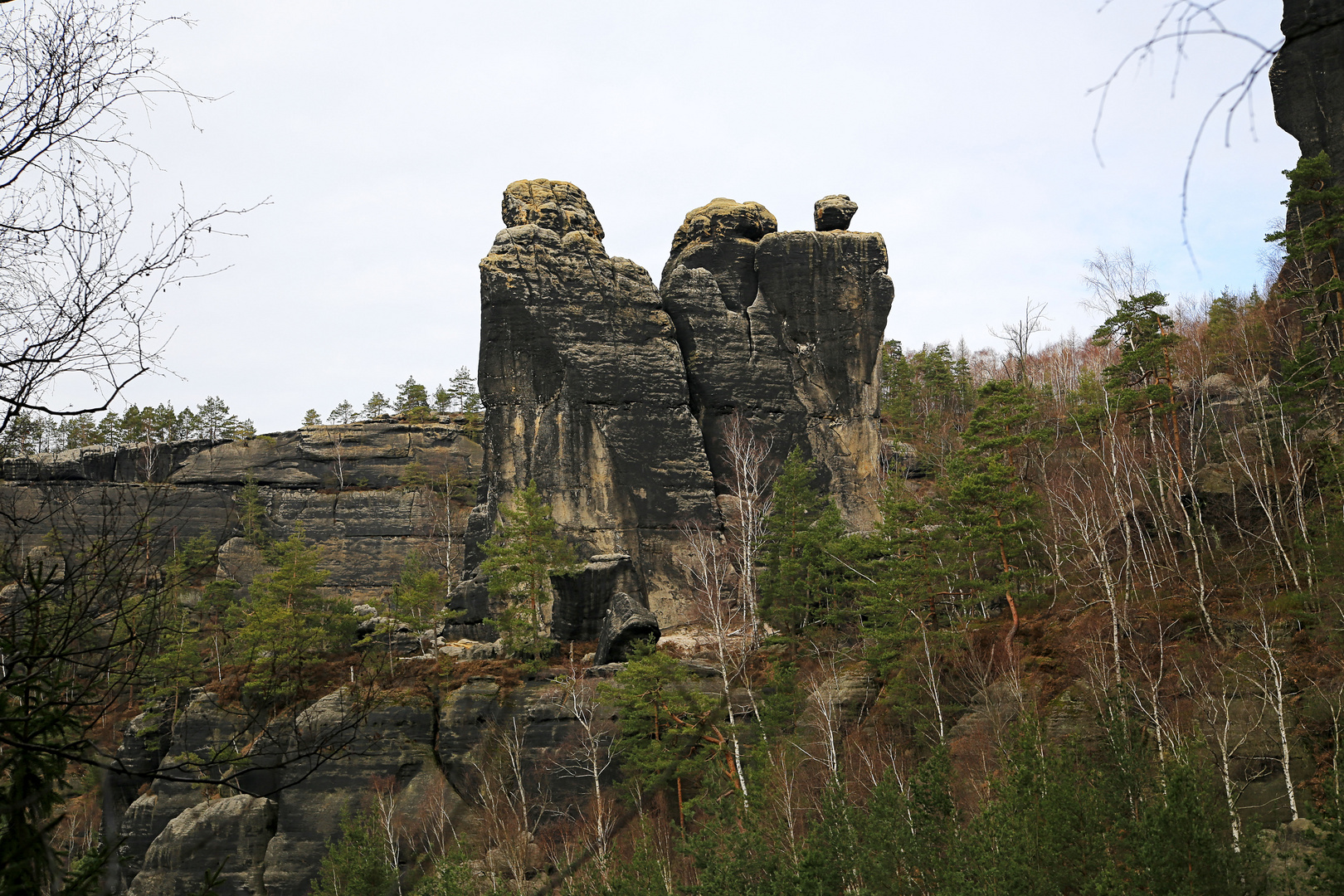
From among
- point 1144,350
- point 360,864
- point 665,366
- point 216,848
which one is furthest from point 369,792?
point 1144,350

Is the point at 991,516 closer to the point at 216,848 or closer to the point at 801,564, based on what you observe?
the point at 801,564

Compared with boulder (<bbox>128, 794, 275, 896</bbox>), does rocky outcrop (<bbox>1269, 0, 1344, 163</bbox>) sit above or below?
above

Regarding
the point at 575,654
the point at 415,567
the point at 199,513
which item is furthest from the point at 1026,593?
the point at 199,513

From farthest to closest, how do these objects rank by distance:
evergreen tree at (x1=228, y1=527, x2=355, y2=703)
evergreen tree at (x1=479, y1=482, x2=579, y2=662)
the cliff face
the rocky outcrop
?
the cliff face → evergreen tree at (x1=479, y1=482, x2=579, y2=662) → evergreen tree at (x1=228, y1=527, x2=355, y2=703) → the rocky outcrop

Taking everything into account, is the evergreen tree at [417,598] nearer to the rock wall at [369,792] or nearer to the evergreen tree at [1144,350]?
the rock wall at [369,792]

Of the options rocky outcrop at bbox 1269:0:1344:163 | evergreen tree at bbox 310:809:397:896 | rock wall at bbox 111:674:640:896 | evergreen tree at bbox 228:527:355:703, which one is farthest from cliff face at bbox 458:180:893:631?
rocky outcrop at bbox 1269:0:1344:163

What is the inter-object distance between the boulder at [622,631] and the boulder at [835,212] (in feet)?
76.9

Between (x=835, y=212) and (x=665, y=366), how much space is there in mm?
12555

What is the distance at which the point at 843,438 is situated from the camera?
1762 inches

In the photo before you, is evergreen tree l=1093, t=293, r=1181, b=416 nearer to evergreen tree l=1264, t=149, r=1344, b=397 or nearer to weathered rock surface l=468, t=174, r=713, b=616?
evergreen tree l=1264, t=149, r=1344, b=397

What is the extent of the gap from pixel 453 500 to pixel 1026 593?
A: 43875 mm

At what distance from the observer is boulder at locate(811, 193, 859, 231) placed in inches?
1870

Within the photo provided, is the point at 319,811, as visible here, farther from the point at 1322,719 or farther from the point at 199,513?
the point at 199,513

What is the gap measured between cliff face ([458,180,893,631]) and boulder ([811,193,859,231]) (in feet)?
0.31
